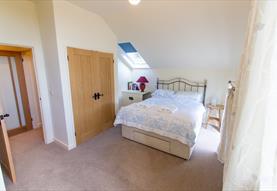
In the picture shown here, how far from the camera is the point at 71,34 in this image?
8.68 ft

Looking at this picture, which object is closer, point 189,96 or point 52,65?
point 52,65

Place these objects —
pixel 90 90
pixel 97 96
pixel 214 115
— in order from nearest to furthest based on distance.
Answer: pixel 90 90, pixel 97 96, pixel 214 115

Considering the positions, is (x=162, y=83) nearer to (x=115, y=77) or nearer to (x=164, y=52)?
(x=164, y=52)

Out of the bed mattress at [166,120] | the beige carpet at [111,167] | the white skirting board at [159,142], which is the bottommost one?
the beige carpet at [111,167]

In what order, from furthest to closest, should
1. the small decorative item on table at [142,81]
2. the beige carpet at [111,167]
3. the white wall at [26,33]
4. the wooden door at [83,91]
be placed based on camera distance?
the small decorative item on table at [142,81] → the wooden door at [83,91] → the white wall at [26,33] → the beige carpet at [111,167]

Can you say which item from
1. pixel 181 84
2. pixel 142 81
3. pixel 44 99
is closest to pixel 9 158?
pixel 44 99

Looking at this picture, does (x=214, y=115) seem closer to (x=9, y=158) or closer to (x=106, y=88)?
(x=106, y=88)

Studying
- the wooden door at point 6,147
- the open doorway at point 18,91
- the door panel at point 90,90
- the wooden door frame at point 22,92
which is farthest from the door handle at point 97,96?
the wooden door frame at point 22,92

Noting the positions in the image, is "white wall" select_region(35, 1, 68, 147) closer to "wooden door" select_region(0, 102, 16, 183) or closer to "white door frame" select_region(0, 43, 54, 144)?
"white door frame" select_region(0, 43, 54, 144)

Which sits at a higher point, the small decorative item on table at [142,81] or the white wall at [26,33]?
the white wall at [26,33]

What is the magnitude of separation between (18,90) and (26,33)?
66.6 inches

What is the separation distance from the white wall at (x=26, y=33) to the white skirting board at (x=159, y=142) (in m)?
1.74

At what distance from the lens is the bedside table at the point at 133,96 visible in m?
4.43

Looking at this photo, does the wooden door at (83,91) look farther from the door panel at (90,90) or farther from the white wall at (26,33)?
the white wall at (26,33)
